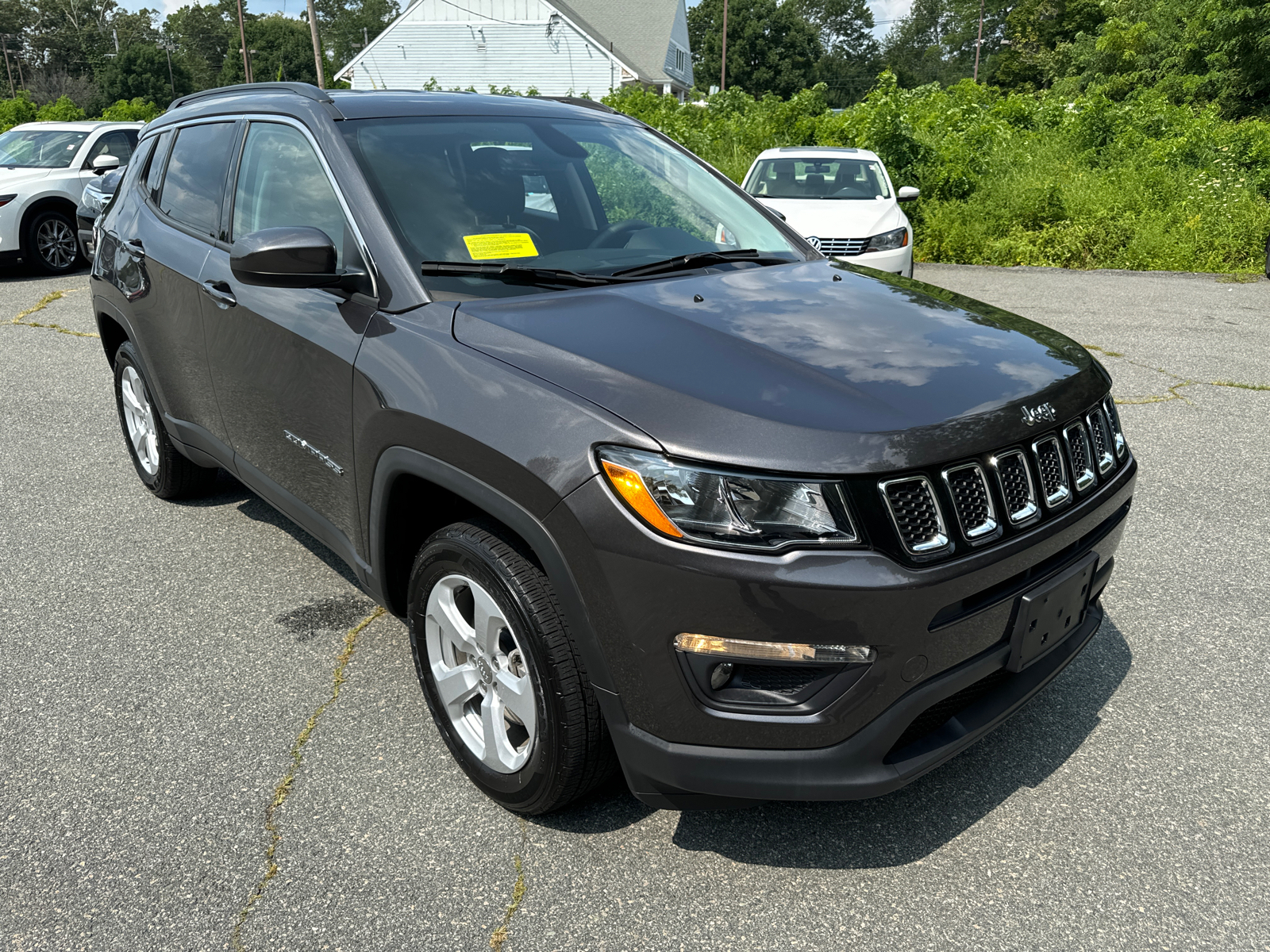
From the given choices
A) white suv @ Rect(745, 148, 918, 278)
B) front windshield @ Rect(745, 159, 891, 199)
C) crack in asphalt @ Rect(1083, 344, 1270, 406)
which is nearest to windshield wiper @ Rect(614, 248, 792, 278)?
crack in asphalt @ Rect(1083, 344, 1270, 406)

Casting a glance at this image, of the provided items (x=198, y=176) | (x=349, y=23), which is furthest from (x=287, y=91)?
(x=349, y=23)

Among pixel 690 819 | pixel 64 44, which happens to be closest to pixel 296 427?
pixel 690 819

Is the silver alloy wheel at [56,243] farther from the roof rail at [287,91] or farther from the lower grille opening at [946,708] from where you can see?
the lower grille opening at [946,708]

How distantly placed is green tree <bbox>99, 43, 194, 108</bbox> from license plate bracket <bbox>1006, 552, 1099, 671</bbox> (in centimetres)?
8916

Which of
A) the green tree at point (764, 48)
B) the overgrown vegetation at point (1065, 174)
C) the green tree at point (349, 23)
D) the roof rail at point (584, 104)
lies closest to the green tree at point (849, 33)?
the green tree at point (764, 48)

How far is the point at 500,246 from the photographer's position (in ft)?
9.35

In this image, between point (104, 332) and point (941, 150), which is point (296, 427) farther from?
point (941, 150)

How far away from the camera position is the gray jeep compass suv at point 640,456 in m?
1.97

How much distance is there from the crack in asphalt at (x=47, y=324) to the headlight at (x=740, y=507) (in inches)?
298

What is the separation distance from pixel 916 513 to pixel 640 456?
590mm

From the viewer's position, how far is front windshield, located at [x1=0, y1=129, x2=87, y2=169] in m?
12.1

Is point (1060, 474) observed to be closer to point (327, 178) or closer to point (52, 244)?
point (327, 178)

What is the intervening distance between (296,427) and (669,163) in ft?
5.68

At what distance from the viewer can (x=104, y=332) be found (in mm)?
4922
